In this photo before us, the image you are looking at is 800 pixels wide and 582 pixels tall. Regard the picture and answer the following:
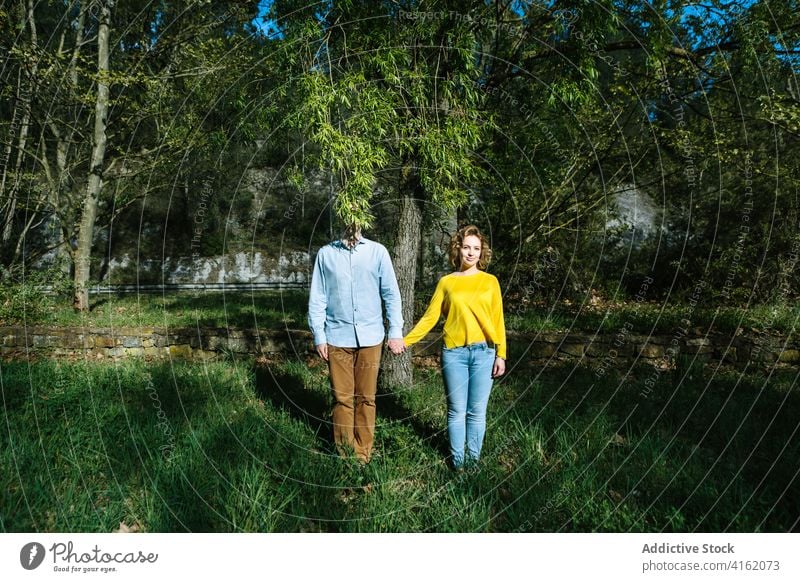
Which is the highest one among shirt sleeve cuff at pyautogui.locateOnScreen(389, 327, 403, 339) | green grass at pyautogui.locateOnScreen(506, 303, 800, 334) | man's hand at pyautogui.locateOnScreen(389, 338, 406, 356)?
shirt sleeve cuff at pyautogui.locateOnScreen(389, 327, 403, 339)

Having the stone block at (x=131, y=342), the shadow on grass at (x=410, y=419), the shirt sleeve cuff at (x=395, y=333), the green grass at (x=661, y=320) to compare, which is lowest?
the shadow on grass at (x=410, y=419)

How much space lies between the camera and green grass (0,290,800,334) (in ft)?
24.4

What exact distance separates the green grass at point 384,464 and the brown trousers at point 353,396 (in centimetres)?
18

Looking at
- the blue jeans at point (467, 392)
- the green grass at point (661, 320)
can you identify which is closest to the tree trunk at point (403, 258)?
the blue jeans at point (467, 392)

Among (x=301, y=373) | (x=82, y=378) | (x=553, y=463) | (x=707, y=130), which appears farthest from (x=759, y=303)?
(x=82, y=378)

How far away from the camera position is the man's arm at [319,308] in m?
3.53

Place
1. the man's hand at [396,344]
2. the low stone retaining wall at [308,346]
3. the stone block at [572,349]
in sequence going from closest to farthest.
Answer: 1. the man's hand at [396,344]
2. the low stone retaining wall at [308,346]
3. the stone block at [572,349]

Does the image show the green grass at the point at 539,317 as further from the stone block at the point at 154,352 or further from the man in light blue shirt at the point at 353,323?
the man in light blue shirt at the point at 353,323

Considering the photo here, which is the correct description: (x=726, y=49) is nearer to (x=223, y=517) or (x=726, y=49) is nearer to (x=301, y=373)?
(x=301, y=373)

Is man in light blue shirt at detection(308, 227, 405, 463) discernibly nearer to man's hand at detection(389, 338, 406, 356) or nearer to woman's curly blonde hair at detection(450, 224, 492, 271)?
man's hand at detection(389, 338, 406, 356)

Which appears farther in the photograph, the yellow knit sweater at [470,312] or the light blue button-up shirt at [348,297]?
the light blue button-up shirt at [348,297]

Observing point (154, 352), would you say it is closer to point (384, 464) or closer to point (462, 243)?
point (384, 464)

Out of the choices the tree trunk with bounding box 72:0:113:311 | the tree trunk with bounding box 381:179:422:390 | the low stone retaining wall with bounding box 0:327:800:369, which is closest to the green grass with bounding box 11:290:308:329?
the low stone retaining wall with bounding box 0:327:800:369

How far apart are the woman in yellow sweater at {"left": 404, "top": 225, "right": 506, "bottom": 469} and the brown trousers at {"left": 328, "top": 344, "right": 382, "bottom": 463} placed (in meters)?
0.51
